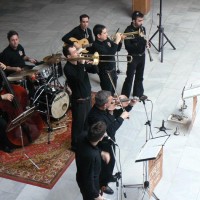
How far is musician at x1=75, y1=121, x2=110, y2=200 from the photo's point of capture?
429 centimetres

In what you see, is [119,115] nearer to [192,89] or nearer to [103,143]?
[103,143]

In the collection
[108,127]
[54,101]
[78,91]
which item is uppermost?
[78,91]

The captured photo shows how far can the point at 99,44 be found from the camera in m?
6.52

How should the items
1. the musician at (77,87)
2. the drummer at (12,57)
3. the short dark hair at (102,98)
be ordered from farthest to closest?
the drummer at (12,57) < the musician at (77,87) < the short dark hair at (102,98)

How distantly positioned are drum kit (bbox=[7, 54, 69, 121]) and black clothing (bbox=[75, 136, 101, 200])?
2.28 m

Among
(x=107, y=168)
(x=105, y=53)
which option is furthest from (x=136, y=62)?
(x=107, y=168)

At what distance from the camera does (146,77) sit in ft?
26.5

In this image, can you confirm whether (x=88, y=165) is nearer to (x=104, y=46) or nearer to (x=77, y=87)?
(x=77, y=87)

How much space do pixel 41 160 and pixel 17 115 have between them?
76cm

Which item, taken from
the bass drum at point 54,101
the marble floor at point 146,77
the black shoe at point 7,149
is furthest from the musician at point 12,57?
the marble floor at point 146,77

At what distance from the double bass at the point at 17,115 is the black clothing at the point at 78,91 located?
710 mm

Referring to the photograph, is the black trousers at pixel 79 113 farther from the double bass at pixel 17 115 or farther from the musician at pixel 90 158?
the musician at pixel 90 158

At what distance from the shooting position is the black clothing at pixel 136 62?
682 cm

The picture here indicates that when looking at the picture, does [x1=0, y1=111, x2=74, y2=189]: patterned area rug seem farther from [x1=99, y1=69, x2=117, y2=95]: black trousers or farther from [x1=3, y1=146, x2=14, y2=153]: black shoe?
[x1=99, y1=69, x2=117, y2=95]: black trousers
